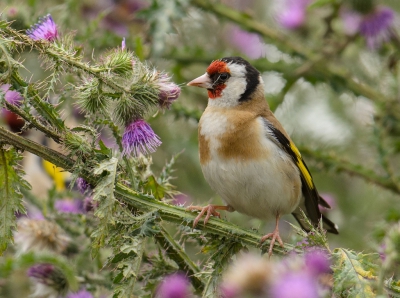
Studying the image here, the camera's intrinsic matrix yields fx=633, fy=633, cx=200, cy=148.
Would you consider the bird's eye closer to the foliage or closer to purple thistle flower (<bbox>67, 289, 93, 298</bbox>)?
the foliage

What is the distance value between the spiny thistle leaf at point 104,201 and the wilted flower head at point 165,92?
1.29ft

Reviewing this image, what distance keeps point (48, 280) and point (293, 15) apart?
3.37m

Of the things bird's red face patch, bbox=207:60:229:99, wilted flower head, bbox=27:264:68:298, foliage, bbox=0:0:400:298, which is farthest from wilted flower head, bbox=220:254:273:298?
bird's red face patch, bbox=207:60:229:99

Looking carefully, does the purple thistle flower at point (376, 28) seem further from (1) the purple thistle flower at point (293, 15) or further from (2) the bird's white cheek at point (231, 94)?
(2) the bird's white cheek at point (231, 94)

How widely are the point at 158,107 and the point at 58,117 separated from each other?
16.5 inches

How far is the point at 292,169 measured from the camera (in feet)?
11.8

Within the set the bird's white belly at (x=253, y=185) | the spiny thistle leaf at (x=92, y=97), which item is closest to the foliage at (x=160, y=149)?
the spiny thistle leaf at (x=92, y=97)

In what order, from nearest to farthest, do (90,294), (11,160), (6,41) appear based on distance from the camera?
(6,41)
(11,160)
(90,294)

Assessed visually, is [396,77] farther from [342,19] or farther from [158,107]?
[158,107]

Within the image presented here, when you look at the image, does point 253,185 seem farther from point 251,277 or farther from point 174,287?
point 251,277

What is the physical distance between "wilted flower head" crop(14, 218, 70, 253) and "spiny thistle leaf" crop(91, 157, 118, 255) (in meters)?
1.22

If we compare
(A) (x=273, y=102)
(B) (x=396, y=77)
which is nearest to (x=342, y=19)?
(B) (x=396, y=77)

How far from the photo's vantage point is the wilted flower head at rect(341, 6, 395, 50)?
4.91 m

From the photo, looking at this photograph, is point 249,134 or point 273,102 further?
point 273,102
